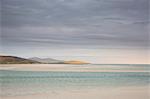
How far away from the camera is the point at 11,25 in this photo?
3.34 metres

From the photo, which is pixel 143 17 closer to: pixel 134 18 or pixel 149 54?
pixel 134 18

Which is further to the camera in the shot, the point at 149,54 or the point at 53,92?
the point at 53,92

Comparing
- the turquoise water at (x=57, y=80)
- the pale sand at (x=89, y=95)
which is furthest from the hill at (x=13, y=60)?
the pale sand at (x=89, y=95)

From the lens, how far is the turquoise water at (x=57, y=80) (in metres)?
3.88

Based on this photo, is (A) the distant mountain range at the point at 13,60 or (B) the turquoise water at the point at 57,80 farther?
(B) the turquoise water at the point at 57,80

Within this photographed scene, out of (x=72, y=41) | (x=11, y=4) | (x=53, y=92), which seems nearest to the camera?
(x=11, y=4)

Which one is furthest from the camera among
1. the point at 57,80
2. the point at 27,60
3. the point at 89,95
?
the point at 57,80

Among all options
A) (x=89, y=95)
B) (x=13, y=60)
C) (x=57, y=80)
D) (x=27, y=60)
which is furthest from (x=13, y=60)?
(x=57, y=80)

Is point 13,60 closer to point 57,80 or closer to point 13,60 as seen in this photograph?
point 13,60

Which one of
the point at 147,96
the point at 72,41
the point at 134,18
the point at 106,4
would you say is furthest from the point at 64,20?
the point at 147,96

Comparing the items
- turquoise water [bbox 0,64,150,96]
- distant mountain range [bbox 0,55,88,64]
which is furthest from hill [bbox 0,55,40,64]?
turquoise water [bbox 0,64,150,96]

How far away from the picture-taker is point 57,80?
192 inches

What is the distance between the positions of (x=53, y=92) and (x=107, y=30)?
3.22 ft

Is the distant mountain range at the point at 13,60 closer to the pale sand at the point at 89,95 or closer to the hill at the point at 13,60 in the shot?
the hill at the point at 13,60
